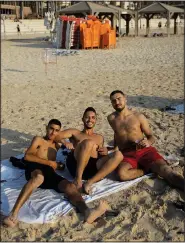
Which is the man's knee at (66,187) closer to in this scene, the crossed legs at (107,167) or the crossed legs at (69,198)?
the crossed legs at (69,198)

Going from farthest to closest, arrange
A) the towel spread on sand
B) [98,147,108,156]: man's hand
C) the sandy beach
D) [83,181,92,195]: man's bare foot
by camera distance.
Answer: [98,147,108,156]: man's hand → [83,181,92,195]: man's bare foot → the towel spread on sand → the sandy beach

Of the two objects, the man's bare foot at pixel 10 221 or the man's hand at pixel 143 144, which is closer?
the man's bare foot at pixel 10 221

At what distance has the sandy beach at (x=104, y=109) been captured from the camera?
2924 millimetres

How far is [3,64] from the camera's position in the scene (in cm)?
1326

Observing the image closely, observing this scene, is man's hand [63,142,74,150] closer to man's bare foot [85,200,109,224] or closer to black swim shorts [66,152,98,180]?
black swim shorts [66,152,98,180]

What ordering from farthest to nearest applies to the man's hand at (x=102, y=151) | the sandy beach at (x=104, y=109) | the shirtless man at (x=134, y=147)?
the man's hand at (x=102, y=151) < the shirtless man at (x=134, y=147) < the sandy beach at (x=104, y=109)

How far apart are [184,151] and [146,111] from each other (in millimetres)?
2057

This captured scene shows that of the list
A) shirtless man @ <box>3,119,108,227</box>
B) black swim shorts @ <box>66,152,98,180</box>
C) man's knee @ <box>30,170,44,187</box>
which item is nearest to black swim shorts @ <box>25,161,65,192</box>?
shirtless man @ <box>3,119,108,227</box>

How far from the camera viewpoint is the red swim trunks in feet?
12.1

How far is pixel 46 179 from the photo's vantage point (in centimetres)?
339

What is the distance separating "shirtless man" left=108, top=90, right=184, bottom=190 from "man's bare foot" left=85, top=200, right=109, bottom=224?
1.99ft

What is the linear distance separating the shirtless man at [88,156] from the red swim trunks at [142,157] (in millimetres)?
251

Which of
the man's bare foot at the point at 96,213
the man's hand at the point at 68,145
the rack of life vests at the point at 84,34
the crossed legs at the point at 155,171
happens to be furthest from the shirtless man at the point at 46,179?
the rack of life vests at the point at 84,34

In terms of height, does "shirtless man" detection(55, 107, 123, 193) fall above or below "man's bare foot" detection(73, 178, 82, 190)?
above
